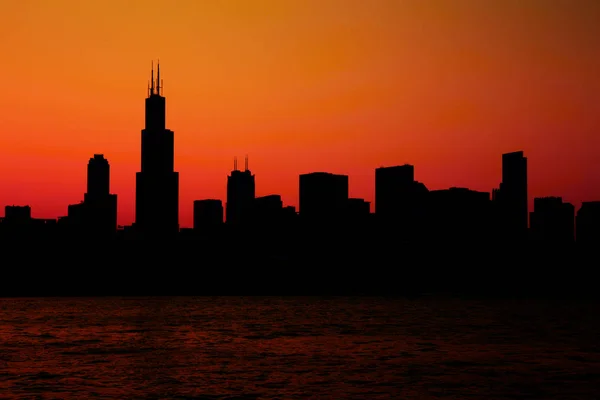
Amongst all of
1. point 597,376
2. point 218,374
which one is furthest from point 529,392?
point 218,374

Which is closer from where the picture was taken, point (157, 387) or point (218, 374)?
point (157, 387)

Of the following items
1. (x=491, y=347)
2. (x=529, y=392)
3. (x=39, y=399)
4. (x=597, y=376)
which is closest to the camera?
(x=39, y=399)

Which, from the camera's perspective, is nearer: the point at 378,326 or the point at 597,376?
the point at 597,376

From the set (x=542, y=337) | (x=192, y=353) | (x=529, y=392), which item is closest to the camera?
(x=529, y=392)

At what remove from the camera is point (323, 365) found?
70938 millimetres

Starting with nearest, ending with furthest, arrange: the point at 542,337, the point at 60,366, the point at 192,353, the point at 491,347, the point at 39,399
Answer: the point at 39,399, the point at 60,366, the point at 192,353, the point at 491,347, the point at 542,337

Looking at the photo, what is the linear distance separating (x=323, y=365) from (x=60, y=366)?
67.4ft

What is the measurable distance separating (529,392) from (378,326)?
79.6 m

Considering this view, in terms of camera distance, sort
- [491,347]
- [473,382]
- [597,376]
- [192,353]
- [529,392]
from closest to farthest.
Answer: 1. [529,392]
2. [473,382]
3. [597,376]
4. [192,353]
5. [491,347]

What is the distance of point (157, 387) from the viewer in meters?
56.4

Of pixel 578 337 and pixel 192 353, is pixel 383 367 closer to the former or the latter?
pixel 192 353

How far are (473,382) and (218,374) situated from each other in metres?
18.3

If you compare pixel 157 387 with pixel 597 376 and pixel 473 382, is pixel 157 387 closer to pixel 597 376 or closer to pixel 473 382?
pixel 473 382

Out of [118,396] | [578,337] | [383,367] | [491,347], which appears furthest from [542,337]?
[118,396]
